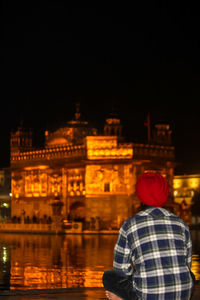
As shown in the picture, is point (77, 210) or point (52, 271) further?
point (77, 210)

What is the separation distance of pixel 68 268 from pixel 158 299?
1464cm

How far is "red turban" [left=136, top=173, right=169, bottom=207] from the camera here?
15.7ft

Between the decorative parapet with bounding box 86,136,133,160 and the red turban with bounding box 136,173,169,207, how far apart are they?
2358 inches

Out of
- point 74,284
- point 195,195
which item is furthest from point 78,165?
point 74,284

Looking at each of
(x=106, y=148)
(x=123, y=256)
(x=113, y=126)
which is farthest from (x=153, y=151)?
(x=123, y=256)

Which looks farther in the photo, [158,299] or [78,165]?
[78,165]

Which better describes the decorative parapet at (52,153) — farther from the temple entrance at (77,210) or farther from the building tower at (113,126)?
the temple entrance at (77,210)

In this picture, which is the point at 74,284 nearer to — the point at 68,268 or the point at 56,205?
the point at 68,268

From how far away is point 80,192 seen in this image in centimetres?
6800

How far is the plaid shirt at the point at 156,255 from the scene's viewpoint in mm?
4523

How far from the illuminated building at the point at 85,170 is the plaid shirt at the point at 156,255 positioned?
53.0 metres

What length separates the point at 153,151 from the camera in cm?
6731

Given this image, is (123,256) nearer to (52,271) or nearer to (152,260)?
(152,260)

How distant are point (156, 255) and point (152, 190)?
1.52 ft
